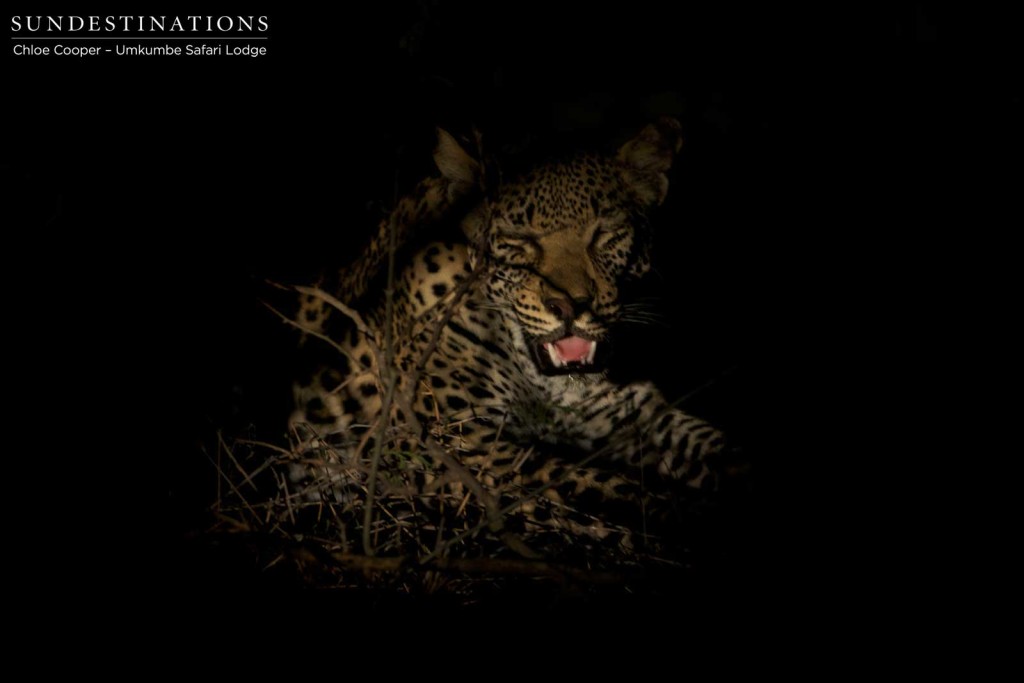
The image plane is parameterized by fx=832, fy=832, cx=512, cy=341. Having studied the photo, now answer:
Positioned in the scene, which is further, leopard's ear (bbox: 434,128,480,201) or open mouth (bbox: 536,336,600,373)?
leopard's ear (bbox: 434,128,480,201)

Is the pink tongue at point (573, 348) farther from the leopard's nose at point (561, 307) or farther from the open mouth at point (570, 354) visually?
the leopard's nose at point (561, 307)

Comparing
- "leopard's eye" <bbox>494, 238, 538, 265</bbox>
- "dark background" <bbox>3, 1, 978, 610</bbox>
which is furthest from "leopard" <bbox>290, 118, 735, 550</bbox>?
"dark background" <bbox>3, 1, 978, 610</bbox>

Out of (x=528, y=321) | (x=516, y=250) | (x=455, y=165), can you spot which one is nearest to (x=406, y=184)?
(x=455, y=165)

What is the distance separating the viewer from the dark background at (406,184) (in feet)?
12.8

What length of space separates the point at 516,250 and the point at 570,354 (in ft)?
1.87

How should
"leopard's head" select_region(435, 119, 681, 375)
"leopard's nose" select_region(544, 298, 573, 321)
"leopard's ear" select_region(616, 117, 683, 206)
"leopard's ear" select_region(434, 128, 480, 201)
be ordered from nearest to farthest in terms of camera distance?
1. "leopard's nose" select_region(544, 298, 573, 321)
2. "leopard's head" select_region(435, 119, 681, 375)
3. "leopard's ear" select_region(434, 128, 480, 201)
4. "leopard's ear" select_region(616, 117, 683, 206)

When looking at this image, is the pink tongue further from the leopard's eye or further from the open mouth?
the leopard's eye

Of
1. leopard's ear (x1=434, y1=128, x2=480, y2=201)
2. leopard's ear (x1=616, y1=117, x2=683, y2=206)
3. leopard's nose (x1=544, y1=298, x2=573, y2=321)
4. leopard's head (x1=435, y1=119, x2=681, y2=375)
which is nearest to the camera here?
leopard's nose (x1=544, y1=298, x2=573, y2=321)

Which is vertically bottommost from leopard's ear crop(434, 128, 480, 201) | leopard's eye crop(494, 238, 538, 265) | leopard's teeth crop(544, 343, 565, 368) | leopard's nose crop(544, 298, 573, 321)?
leopard's teeth crop(544, 343, 565, 368)

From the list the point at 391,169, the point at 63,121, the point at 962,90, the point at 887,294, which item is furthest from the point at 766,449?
the point at 63,121

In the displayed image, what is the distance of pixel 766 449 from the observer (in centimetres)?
446

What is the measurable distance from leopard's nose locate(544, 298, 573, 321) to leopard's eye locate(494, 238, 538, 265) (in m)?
0.31

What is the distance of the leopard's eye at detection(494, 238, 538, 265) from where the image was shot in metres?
3.91

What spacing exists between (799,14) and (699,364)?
2759mm
